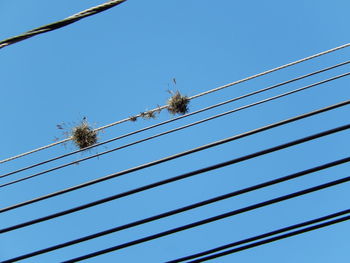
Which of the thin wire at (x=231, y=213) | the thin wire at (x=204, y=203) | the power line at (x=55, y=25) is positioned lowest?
the thin wire at (x=231, y=213)

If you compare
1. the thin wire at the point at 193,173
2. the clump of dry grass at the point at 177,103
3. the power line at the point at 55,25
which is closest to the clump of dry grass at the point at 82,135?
the clump of dry grass at the point at 177,103

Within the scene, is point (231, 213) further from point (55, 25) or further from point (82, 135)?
point (82, 135)

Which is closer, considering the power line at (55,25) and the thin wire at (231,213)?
the power line at (55,25)

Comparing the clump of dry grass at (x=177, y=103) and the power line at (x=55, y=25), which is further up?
the clump of dry grass at (x=177, y=103)

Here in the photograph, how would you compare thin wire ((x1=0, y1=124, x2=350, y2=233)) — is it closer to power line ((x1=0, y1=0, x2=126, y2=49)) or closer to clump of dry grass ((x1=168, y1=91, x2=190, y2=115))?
power line ((x1=0, y1=0, x2=126, y2=49))

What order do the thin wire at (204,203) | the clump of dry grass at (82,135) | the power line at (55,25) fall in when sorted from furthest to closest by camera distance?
the clump of dry grass at (82,135)
the thin wire at (204,203)
the power line at (55,25)

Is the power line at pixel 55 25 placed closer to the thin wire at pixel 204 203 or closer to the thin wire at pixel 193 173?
the thin wire at pixel 193 173

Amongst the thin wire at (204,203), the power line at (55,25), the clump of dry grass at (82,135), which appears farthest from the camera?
the clump of dry grass at (82,135)

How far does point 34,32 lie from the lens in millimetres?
2686

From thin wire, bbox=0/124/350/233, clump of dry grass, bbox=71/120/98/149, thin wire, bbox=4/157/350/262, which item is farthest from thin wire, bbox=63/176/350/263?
clump of dry grass, bbox=71/120/98/149

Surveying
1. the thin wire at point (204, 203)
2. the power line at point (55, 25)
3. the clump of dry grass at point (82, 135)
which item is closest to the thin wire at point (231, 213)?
the thin wire at point (204, 203)

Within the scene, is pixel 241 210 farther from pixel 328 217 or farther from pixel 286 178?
pixel 328 217

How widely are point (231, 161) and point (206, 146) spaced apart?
0.22 m

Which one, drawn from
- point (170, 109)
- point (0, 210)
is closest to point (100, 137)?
point (170, 109)
